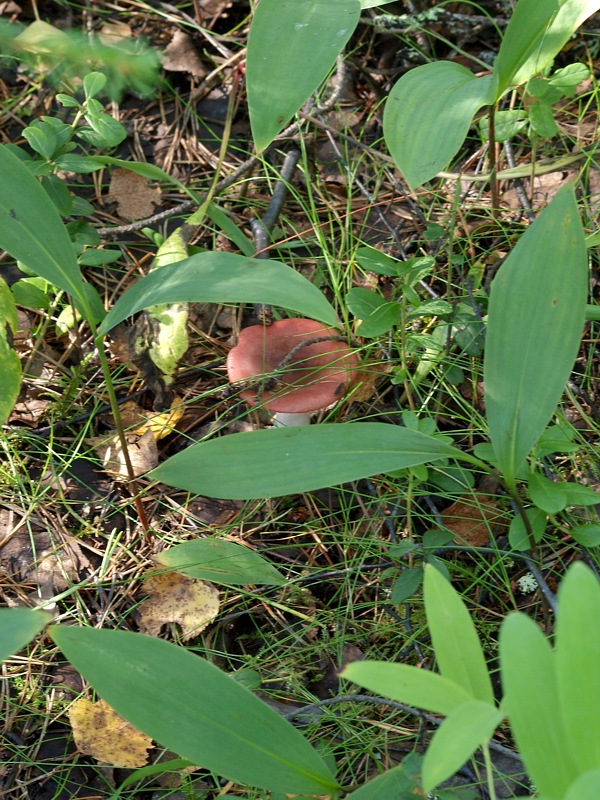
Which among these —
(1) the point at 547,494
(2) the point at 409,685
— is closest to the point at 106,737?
(2) the point at 409,685

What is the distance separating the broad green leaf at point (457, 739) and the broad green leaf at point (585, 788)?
94 mm

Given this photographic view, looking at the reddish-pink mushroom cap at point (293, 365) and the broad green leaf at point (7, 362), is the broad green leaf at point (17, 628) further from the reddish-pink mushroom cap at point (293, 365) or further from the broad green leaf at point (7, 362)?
the reddish-pink mushroom cap at point (293, 365)

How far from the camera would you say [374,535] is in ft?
5.12

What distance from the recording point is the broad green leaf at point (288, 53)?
1.43 m

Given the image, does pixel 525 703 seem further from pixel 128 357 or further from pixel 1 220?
pixel 128 357

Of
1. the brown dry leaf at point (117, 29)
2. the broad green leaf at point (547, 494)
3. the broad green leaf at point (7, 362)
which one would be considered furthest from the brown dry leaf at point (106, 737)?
the brown dry leaf at point (117, 29)

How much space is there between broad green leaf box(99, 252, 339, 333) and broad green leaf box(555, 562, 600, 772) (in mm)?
638

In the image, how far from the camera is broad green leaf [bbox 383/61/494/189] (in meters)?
1.43

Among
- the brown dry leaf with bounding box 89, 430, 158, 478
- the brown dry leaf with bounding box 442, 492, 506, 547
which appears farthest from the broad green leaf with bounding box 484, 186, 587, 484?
the brown dry leaf with bounding box 89, 430, 158, 478

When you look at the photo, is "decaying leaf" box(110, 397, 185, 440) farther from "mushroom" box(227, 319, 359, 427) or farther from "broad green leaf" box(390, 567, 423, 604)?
"broad green leaf" box(390, 567, 423, 604)

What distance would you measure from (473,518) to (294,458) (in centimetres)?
56

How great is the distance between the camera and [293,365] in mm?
1646

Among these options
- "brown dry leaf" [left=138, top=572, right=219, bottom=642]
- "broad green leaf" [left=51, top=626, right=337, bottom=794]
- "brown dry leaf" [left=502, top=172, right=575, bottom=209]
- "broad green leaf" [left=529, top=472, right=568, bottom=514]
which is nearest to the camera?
"broad green leaf" [left=51, top=626, right=337, bottom=794]

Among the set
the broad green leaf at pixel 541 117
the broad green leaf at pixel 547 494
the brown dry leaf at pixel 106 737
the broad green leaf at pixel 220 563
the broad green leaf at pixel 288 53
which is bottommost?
the brown dry leaf at pixel 106 737
